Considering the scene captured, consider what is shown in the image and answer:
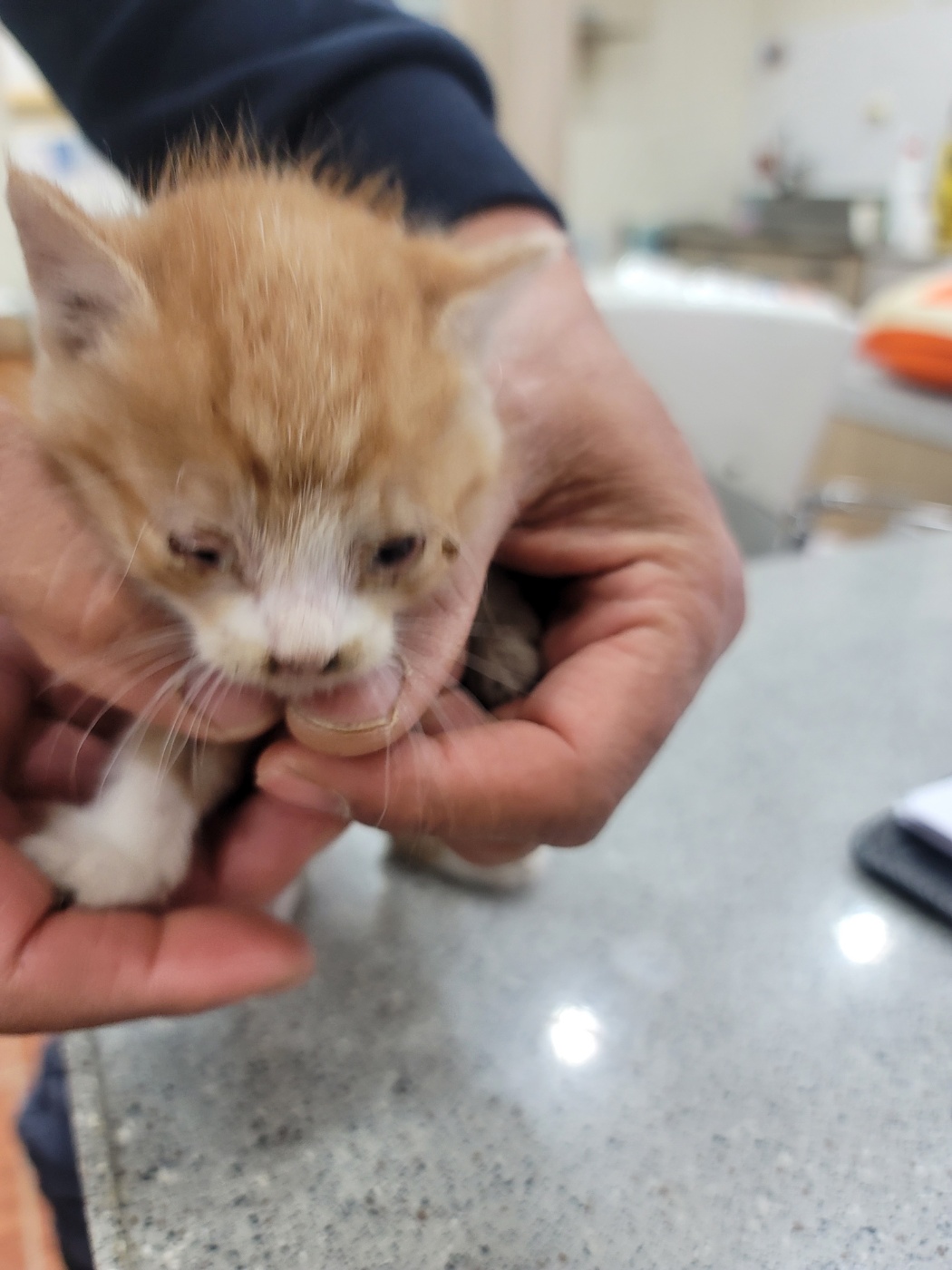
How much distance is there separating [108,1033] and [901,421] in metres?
2.06

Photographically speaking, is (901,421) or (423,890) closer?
(423,890)

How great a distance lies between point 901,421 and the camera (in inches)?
83.9

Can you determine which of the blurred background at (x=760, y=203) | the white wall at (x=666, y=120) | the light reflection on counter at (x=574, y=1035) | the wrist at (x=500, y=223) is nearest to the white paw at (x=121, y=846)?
the light reflection on counter at (x=574, y=1035)

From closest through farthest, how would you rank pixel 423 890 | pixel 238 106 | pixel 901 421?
pixel 423 890 → pixel 238 106 → pixel 901 421

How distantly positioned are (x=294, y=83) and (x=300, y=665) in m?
0.59

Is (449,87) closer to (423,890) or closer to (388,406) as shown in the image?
(388,406)

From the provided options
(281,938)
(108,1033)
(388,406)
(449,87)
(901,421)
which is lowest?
(901,421)

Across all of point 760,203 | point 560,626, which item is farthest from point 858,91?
point 560,626

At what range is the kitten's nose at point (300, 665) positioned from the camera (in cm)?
54

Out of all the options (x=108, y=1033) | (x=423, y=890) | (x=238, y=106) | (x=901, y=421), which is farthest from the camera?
(x=901, y=421)

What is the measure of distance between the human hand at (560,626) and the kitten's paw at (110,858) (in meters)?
0.10

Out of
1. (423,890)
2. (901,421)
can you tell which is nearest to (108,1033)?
(423,890)

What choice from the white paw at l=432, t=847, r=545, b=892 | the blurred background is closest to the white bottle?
the blurred background

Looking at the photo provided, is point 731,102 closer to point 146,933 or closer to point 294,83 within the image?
point 294,83
